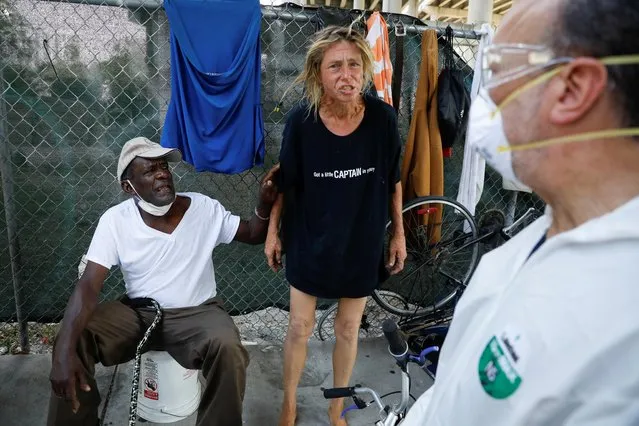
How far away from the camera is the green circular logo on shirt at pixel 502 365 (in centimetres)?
67

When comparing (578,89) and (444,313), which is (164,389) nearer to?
(444,313)

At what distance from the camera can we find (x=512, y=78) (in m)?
0.80

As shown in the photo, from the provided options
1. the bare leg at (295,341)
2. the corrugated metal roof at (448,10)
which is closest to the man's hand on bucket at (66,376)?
the bare leg at (295,341)

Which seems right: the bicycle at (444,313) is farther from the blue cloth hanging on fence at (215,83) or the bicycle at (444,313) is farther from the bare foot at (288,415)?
the blue cloth hanging on fence at (215,83)

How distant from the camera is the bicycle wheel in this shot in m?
3.35

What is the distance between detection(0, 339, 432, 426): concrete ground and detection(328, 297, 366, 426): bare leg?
0.15m

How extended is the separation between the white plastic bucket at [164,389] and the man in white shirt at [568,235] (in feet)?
6.29

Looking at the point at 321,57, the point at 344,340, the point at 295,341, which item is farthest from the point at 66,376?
the point at 321,57

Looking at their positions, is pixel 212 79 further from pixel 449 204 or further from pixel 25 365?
pixel 25 365

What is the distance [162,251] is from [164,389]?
754 mm

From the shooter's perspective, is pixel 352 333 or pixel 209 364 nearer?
pixel 209 364

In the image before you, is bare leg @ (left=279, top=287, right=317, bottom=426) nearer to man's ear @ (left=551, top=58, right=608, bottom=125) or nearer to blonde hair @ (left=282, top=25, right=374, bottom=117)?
blonde hair @ (left=282, top=25, right=374, bottom=117)

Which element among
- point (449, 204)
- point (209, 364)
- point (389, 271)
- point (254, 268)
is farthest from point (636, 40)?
point (254, 268)

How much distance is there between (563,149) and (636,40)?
0.18 metres
